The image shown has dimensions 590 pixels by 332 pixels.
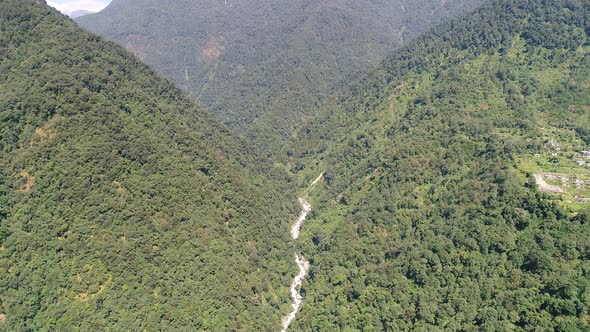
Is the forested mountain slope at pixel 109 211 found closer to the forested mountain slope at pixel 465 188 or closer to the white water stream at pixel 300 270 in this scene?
the white water stream at pixel 300 270

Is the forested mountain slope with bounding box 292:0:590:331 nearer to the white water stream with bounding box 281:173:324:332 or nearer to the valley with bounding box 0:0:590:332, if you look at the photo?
the valley with bounding box 0:0:590:332

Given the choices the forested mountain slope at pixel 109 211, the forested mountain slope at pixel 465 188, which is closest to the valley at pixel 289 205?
the forested mountain slope at pixel 109 211

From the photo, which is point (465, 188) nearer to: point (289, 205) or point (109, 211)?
point (289, 205)

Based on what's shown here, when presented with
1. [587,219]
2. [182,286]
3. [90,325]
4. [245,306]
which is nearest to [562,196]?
[587,219]

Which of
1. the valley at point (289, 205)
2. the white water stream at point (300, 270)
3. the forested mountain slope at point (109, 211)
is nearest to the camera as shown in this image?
the valley at point (289, 205)

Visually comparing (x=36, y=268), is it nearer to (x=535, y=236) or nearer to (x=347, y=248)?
(x=347, y=248)

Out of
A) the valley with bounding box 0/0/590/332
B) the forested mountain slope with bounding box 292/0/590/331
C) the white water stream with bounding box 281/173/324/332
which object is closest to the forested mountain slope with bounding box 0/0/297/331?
the valley with bounding box 0/0/590/332
